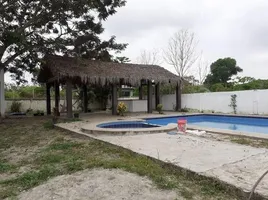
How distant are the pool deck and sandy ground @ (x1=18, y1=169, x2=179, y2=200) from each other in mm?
970

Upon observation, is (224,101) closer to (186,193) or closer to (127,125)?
(127,125)

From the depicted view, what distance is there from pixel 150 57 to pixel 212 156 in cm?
2592

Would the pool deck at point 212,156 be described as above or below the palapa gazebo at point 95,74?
below

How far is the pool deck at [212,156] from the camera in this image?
398 centimetres

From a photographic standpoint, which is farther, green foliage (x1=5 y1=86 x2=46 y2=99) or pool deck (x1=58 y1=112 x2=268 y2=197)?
green foliage (x1=5 y1=86 x2=46 y2=99)

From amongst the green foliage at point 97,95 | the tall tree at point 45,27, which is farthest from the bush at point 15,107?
the green foliage at point 97,95

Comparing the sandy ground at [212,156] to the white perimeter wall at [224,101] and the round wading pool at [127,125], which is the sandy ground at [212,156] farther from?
the white perimeter wall at [224,101]

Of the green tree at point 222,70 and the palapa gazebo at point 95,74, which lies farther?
the green tree at point 222,70

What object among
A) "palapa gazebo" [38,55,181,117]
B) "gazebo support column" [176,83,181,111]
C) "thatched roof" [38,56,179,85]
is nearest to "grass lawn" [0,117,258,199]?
"palapa gazebo" [38,55,181,117]

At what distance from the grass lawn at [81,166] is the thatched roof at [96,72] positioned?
280 inches

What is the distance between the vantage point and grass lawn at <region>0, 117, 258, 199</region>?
384cm

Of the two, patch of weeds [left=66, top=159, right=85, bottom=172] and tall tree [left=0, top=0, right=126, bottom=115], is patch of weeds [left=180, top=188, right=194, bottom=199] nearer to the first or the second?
patch of weeds [left=66, top=159, right=85, bottom=172]

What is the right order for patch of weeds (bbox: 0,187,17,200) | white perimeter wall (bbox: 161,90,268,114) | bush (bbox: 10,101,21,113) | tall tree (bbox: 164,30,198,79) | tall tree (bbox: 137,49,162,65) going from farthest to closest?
tall tree (bbox: 137,49,162,65) < tall tree (bbox: 164,30,198,79) < bush (bbox: 10,101,21,113) < white perimeter wall (bbox: 161,90,268,114) < patch of weeds (bbox: 0,187,17,200)

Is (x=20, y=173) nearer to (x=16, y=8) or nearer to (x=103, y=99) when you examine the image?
(x=16, y=8)
